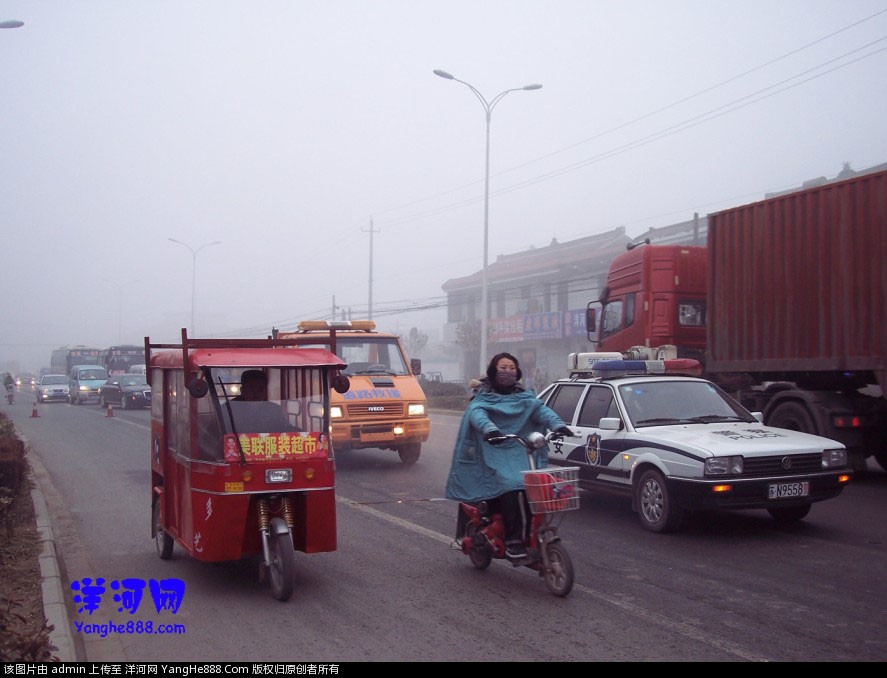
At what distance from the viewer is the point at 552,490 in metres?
6.19

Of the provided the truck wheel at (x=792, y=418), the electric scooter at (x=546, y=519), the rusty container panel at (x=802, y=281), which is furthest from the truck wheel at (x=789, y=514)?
the electric scooter at (x=546, y=519)

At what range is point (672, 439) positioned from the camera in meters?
8.63

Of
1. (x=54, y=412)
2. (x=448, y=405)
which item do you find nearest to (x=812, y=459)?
(x=448, y=405)

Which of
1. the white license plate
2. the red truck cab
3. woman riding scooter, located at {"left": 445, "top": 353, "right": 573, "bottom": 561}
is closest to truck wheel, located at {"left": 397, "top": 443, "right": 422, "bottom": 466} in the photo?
the red truck cab

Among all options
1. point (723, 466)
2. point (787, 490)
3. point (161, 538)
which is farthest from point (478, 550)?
point (787, 490)

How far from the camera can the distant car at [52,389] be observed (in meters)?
44.8

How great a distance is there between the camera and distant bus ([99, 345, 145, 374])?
47094 millimetres

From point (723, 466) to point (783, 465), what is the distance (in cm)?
65

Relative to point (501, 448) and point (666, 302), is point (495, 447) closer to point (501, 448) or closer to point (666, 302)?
point (501, 448)

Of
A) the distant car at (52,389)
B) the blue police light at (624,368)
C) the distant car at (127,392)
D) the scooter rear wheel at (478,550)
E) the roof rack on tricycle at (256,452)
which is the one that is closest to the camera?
the roof rack on tricycle at (256,452)

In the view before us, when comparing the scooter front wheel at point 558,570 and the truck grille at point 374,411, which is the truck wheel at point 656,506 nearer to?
the scooter front wheel at point 558,570

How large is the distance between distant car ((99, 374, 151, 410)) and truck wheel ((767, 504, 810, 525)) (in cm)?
2801

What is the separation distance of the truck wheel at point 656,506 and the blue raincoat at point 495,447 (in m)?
2.02
